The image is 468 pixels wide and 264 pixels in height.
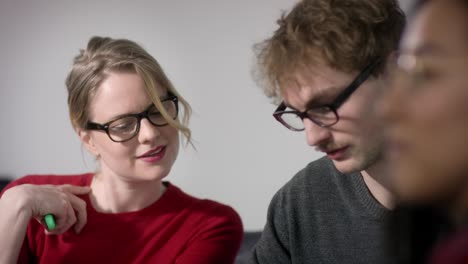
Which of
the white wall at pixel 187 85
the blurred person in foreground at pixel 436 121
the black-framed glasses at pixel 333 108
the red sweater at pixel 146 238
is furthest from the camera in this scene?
the white wall at pixel 187 85

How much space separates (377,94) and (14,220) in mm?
1123

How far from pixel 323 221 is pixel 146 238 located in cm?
46

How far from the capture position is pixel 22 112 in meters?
3.10

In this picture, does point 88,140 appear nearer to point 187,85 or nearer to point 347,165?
point 347,165

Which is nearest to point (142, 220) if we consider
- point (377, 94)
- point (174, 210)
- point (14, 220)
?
point (174, 210)

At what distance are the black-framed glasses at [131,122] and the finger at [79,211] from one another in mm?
186

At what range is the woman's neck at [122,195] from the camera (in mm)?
1505

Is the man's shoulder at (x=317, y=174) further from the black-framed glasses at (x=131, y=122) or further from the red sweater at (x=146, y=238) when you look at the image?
the black-framed glasses at (x=131, y=122)

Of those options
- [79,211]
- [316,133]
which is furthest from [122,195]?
[316,133]

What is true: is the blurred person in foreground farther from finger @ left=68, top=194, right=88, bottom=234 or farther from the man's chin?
finger @ left=68, top=194, right=88, bottom=234

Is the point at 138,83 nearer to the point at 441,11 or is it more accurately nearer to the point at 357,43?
the point at 357,43

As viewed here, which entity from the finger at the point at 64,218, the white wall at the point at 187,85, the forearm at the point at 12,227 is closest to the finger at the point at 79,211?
the finger at the point at 64,218

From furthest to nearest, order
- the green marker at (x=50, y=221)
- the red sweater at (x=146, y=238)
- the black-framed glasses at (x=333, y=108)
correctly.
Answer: the red sweater at (x=146, y=238), the green marker at (x=50, y=221), the black-framed glasses at (x=333, y=108)

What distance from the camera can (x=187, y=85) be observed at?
2.76 metres
